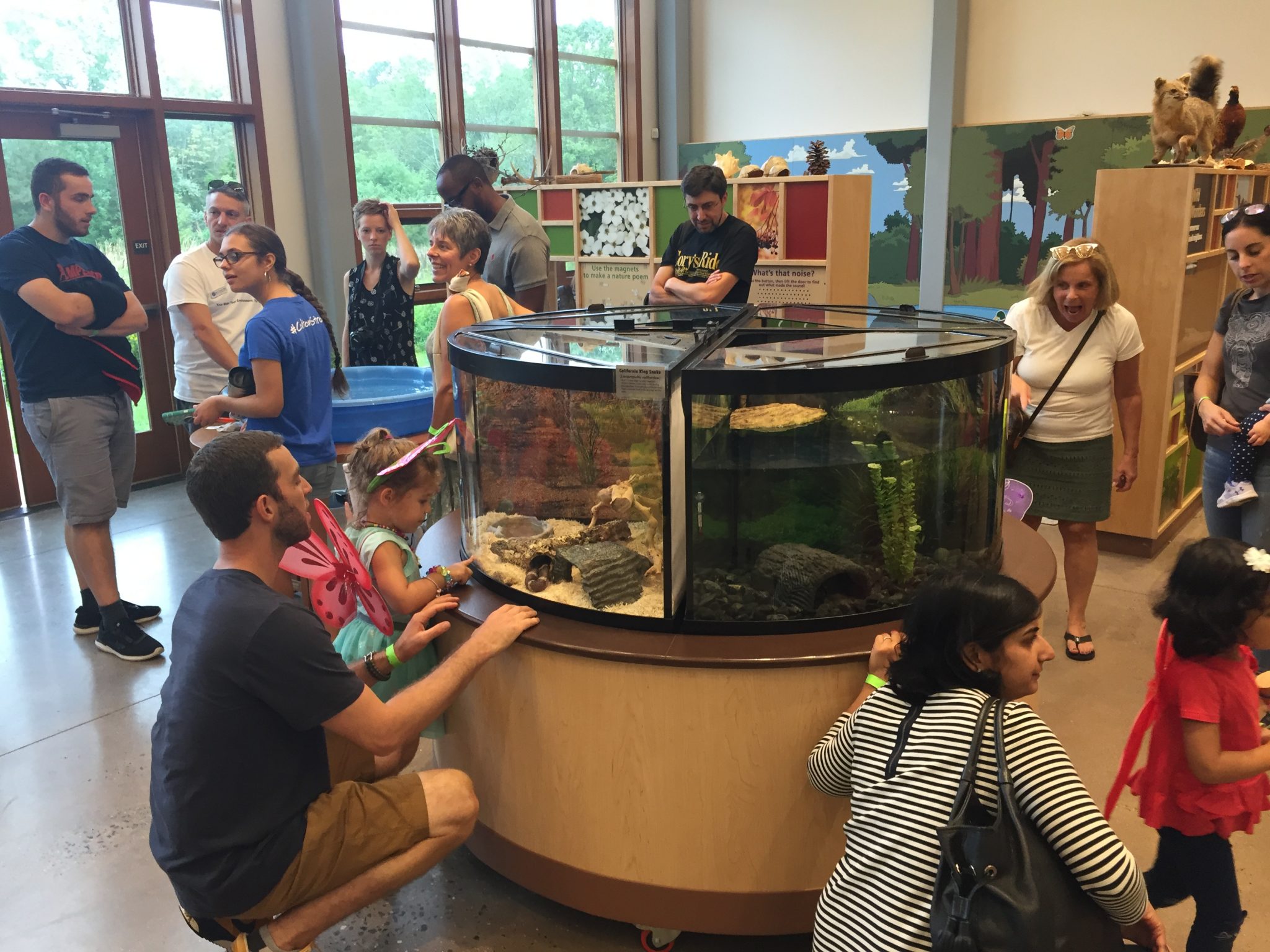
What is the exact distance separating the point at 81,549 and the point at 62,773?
1060mm

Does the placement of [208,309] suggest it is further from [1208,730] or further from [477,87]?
[477,87]

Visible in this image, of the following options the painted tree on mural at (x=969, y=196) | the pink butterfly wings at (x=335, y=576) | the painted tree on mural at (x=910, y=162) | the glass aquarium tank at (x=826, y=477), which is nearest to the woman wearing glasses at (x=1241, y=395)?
the glass aquarium tank at (x=826, y=477)

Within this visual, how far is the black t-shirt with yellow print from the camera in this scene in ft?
13.7

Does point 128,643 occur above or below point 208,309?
below

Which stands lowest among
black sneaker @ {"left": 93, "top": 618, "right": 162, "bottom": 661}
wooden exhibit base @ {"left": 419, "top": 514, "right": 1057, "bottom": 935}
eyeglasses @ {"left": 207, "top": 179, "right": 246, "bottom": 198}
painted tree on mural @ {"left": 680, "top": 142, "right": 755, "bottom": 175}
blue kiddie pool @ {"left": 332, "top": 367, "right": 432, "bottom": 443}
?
black sneaker @ {"left": 93, "top": 618, "right": 162, "bottom": 661}

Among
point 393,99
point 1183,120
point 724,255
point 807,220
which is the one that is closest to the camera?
point 724,255

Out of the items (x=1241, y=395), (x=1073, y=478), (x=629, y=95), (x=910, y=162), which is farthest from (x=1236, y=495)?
(x=629, y=95)

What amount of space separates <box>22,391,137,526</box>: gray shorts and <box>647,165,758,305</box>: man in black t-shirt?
7.66ft

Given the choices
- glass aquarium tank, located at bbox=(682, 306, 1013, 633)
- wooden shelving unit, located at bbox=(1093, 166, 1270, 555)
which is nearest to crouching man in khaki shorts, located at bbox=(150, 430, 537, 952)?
glass aquarium tank, located at bbox=(682, 306, 1013, 633)

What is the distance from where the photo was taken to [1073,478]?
369 centimetres

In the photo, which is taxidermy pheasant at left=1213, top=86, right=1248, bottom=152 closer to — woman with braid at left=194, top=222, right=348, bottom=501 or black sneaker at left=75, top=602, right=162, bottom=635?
woman with braid at left=194, top=222, right=348, bottom=501

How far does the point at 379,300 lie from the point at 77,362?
137 cm

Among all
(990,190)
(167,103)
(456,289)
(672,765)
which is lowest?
(672,765)

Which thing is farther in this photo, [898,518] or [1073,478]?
[1073,478]
